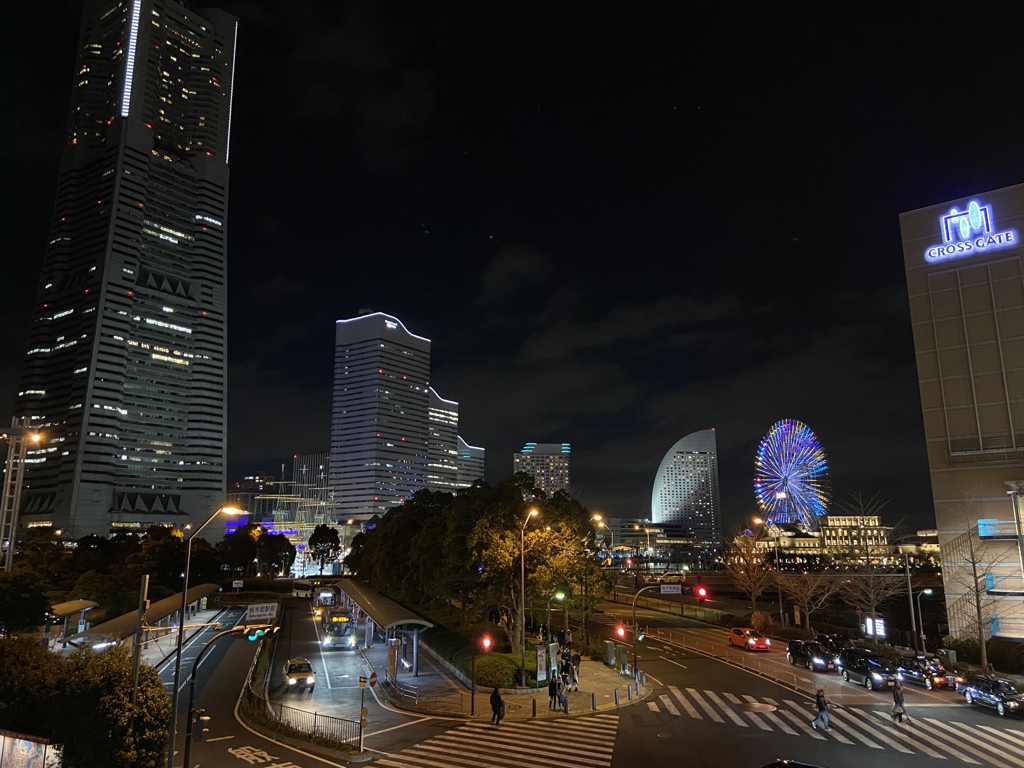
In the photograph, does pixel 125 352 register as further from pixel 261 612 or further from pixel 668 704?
pixel 668 704

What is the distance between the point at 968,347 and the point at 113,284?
193 m

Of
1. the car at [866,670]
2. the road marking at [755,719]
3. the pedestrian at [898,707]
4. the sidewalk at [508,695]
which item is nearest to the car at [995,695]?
the car at [866,670]

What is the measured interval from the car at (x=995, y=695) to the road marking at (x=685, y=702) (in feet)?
42.7

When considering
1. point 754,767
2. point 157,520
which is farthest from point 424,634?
point 157,520

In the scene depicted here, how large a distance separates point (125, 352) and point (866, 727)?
19268 cm

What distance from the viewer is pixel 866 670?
114 feet

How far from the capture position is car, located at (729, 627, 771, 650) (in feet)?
154

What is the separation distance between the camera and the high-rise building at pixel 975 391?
44125 millimetres

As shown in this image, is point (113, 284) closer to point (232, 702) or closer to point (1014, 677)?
point (232, 702)

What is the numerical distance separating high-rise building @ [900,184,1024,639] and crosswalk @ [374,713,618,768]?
31486 mm

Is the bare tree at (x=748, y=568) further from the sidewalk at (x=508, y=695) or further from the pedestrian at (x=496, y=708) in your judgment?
the pedestrian at (x=496, y=708)

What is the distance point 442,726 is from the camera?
89.0 feet

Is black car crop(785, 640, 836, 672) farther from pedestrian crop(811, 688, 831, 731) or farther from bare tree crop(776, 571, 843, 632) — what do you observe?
pedestrian crop(811, 688, 831, 731)

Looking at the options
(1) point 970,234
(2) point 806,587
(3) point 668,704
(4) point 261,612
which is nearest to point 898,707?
(3) point 668,704
